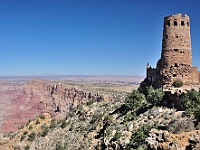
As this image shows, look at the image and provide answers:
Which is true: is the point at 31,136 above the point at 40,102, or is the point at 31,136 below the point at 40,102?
above

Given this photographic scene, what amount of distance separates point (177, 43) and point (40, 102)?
12626cm

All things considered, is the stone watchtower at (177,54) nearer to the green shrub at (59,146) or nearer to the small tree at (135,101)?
the small tree at (135,101)

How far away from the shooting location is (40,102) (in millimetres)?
147500

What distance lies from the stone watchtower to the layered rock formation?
6464 centimetres

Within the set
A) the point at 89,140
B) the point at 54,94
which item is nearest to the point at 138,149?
the point at 89,140

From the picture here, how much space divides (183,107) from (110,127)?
8825mm

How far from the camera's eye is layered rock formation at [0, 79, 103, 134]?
11690 cm

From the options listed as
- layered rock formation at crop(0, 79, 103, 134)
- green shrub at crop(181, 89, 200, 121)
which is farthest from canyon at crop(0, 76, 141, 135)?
green shrub at crop(181, 89, 200, 121)

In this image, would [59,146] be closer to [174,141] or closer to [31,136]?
[31,136]

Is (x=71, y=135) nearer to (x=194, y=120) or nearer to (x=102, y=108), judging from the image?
(x=102, y=108)

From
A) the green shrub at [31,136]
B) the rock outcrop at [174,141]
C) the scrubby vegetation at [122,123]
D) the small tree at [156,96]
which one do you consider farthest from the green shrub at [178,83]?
the green shrub at [31,136]

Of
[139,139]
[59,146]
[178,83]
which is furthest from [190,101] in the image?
[59,146]

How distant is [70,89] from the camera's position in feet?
405

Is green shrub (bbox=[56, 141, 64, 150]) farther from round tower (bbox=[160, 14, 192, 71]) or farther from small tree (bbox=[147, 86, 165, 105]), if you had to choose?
round tower (bbox=[160, 14, 192, 71])
